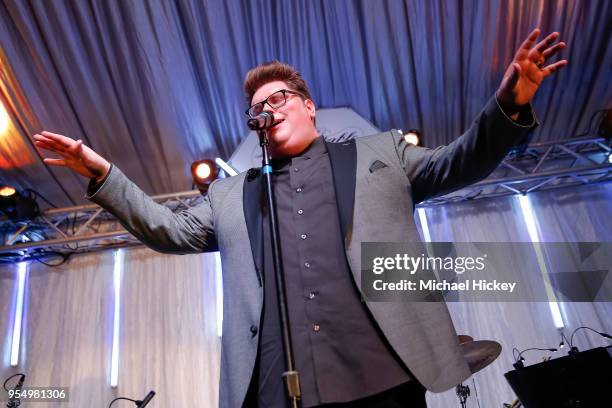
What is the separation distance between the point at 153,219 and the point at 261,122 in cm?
46

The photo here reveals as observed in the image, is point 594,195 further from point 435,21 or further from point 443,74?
point 435,21

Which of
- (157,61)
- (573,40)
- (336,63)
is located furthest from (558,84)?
(157,61)

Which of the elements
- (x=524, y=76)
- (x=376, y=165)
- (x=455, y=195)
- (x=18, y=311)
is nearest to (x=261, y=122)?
(x=376, y=165)

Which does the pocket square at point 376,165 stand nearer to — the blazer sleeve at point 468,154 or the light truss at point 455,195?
the blazer sleeve at point 468,154

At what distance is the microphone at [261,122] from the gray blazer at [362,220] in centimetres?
19

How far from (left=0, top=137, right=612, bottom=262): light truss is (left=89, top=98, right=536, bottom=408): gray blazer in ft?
12.4

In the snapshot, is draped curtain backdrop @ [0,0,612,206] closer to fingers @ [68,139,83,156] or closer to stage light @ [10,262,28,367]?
stage light @ [10,262,28,367]

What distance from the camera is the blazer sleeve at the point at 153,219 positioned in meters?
1.35

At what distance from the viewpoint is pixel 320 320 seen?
3.95 ft

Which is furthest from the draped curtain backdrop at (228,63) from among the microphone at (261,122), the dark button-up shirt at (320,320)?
the dark button-up shirt at (320,320)

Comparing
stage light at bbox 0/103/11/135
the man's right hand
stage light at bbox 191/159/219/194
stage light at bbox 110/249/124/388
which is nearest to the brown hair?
the man's right hand

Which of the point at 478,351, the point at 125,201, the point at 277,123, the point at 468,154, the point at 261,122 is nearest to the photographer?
the point at 468,154

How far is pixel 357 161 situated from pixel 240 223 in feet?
1.38

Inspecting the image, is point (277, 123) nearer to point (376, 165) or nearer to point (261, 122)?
point (261, 122)
